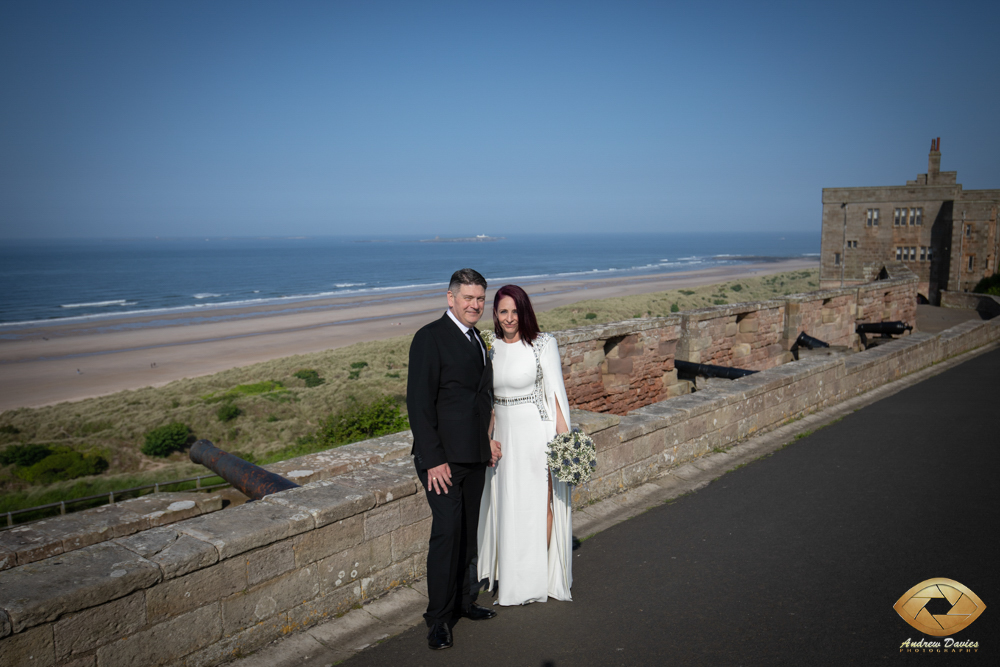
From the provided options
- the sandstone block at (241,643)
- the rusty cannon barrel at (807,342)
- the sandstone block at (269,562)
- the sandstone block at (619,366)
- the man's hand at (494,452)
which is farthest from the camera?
the rusty cannon barrel at (807,342)

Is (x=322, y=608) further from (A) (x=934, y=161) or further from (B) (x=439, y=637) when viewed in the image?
(A) (x=934, y=161)

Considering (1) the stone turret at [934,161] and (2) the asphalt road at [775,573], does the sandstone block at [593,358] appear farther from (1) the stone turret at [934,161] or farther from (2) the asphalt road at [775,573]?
(1) the stone turret at [934,161]

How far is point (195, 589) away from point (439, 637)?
116 cm

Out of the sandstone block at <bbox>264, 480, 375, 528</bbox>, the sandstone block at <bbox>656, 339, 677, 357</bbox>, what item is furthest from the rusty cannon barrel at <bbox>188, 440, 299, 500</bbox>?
the sandstone block at <bbox>656, 339, 677, 357</bbox>

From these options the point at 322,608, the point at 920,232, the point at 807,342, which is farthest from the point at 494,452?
the point at 920,232

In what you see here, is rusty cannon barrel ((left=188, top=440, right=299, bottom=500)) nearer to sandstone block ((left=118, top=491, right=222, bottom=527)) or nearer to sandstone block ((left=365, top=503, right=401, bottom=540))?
sandstone block ((left=118, top=491, right=222, bottom=527))

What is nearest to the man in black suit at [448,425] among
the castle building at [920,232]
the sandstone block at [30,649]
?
the sandstone block at [30,649]

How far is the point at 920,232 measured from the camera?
4028 cm

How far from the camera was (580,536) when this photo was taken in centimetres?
450

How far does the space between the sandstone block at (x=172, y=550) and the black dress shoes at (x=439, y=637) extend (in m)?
1.09

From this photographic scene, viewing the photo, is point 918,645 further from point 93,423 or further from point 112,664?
point 93,423

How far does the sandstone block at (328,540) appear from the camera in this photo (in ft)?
10.7

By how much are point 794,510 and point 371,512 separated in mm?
3274

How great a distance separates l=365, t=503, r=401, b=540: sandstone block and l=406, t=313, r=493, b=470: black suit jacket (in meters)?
0.56
